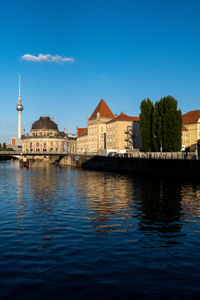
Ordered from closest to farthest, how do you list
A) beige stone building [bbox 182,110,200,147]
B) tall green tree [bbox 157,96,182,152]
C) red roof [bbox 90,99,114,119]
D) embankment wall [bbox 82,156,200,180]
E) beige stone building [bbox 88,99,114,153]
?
embankment wall [bbox 82,156,200,180]
tall green tree [bbox 157,96,182,152]
beige stone building [bbox 182,110,200,147]
beige stone building [bbox 88,99,114,153]
red roof [bbox 90,99,114,119]

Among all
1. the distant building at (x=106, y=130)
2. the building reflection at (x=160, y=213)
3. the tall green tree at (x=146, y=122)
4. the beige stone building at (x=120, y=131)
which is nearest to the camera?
the building reflection at (x=160, y=213)

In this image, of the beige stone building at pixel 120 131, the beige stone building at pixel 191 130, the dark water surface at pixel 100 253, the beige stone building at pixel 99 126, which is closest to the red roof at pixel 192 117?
the beige stone building at pixel 191 130

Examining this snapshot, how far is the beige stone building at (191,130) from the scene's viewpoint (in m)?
124

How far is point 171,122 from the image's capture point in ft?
253

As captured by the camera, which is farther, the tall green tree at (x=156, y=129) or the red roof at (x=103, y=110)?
the red roof at (x=103, y=110)

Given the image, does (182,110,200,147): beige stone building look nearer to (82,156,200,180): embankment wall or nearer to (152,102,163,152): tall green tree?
(82,156,200,180): embankment wall

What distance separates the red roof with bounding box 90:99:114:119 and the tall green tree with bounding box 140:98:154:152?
68.1 meters

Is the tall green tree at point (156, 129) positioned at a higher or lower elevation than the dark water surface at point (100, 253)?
higher

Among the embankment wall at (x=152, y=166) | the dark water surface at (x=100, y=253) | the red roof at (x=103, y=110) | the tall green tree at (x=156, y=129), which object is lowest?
the dark water surface at (x=100, y=253)

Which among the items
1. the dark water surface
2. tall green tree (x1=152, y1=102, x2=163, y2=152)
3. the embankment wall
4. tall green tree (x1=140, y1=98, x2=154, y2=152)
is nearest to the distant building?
the embankment wall

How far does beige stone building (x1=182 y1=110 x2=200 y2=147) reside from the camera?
406 ft

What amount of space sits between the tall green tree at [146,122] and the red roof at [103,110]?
68.1m

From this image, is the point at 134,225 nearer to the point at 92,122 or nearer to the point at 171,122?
the point at 171,122

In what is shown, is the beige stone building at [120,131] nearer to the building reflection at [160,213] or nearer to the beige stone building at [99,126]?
the beige stone building at [99,126]
